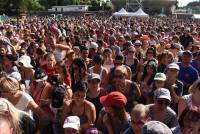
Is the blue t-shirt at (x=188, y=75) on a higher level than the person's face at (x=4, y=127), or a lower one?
lower

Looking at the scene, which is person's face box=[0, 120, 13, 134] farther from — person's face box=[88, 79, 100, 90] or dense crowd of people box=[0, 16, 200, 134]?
person's face box=[88, 79, 100, 90]

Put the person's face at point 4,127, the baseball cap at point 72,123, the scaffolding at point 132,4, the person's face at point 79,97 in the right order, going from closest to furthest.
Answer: the person's face at point 4,127 → the baseball cap at point 72,123 → the person's face at point 79,97 → the scaffolding at point 132,4

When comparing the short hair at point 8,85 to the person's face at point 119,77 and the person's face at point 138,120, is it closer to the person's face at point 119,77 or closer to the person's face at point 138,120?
the person's face at point 138,120

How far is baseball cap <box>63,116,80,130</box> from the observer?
18.9ft

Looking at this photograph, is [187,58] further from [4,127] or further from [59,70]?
[4,127]

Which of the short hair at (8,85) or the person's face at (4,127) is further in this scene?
the short hair at (8,85)

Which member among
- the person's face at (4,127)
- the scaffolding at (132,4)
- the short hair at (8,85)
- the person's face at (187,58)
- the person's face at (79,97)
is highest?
the person's face at (4,127)

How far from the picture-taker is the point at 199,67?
9.26m

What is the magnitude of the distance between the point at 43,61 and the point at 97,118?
3.36 meters

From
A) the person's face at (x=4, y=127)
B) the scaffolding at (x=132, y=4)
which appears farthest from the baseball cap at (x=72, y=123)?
the scaffolding at (x=132, y=4)

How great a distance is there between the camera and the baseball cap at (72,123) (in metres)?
5.77

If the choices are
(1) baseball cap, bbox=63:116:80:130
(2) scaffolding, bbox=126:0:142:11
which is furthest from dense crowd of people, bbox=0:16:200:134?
(2) scaffolding, bbox=126:0:142:11

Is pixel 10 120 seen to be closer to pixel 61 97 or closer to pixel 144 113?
pixel 144 113

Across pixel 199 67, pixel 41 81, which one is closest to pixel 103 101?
pixel 41 81
